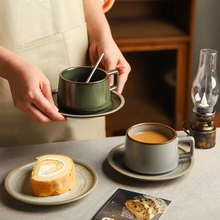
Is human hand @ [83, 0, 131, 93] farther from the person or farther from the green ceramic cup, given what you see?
the green ceramic cup

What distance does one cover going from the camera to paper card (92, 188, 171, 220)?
0.58m

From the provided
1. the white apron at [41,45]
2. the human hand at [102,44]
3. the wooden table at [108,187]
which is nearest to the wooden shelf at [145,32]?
the human hand at [102,44]

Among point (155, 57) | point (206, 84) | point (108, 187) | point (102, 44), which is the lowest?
point (155, 57)

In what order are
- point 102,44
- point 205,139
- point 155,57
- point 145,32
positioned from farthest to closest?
point 155,57 < point 145,32 < point 102,44 < point 205,139

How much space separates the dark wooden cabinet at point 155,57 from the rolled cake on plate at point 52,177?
1.36 metres

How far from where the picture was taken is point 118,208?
61 cm

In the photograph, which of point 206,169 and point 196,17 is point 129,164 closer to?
point 206,169

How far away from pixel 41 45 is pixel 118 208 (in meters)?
0.56

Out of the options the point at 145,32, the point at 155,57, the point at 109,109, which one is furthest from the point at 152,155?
the point at 155,57

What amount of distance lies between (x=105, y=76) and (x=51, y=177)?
0.28 metres

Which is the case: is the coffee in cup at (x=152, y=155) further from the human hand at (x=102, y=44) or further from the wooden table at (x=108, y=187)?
the human hand at (x=102, y=44)

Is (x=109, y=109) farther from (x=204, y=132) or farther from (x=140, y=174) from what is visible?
(x=204, y=132)

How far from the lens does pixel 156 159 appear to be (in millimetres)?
676

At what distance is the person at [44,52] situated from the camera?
2.50 ft
